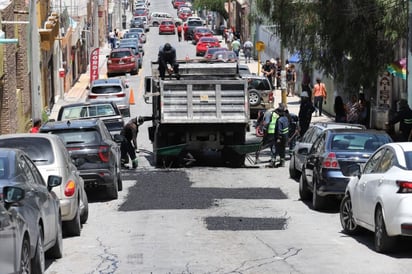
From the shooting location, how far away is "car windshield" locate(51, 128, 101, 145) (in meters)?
20.8

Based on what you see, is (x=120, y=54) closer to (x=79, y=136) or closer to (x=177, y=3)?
(x=79, y=136)

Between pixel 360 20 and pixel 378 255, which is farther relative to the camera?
pixel 360 20

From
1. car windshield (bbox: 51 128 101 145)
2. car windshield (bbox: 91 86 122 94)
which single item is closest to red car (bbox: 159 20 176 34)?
car windshield (bbox: 91 86 122 94)

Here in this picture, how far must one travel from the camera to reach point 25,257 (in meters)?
10.9

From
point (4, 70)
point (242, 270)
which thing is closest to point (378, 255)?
point (242, 270)

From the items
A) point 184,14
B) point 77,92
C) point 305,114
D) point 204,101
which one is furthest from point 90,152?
point 184,14

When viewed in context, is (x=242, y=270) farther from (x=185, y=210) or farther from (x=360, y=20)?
(x=360, y=20)

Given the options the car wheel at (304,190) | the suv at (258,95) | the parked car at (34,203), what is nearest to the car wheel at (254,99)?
the suv at (258,95)

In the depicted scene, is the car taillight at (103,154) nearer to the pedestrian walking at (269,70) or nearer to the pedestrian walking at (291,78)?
the pedestrian walking at (291,78)

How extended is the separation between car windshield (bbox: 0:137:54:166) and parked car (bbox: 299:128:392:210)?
5.02 m

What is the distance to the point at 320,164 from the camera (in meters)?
18.8

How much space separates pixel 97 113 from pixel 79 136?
40.3 ft

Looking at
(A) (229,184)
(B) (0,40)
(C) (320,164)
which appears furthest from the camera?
(B) (0,40)

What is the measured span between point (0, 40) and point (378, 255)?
14.6 m
